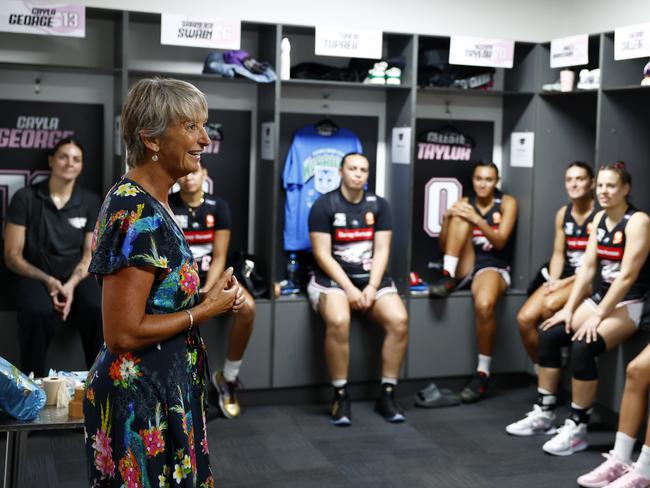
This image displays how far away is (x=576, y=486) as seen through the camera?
379 cm

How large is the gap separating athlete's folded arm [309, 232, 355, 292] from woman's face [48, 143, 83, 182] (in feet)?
4.14

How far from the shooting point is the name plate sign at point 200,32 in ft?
15.1

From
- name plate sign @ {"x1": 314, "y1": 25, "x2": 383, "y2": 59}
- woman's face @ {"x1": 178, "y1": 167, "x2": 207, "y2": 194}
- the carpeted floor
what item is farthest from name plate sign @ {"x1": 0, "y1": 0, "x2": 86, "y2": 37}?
the carpeted floor

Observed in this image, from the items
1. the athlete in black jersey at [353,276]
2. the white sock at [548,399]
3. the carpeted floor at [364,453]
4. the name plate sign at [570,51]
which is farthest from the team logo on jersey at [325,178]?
the white sock at [548,399]

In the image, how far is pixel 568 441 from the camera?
4211 millimetres

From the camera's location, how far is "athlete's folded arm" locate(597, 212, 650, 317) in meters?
4.14

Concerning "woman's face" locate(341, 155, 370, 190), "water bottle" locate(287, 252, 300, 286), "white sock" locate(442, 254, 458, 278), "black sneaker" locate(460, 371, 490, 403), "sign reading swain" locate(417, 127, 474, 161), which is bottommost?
"black sneaker" locate(460, 371, 490, 403)

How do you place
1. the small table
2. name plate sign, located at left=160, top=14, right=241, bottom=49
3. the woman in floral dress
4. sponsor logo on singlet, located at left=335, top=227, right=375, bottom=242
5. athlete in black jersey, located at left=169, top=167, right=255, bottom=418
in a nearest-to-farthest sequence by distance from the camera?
the woman in floral dress → the small table → name plate sign, located at left=160, top=14, right=241, bottom=49 → athlete in black jersey, located at left=169, top=167, right=255, bottom=418 → sponsor logo on singlet, located at left=335, top=227, right=375, bottom=242

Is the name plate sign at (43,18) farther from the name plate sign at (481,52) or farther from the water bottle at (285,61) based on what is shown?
the name plate sign at (481,52)

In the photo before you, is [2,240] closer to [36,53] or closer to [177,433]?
[36,53]

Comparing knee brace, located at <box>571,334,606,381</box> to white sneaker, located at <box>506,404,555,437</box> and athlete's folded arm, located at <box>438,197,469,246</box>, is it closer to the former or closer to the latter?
white sneaker, located at <box>506,404,555,437</box>

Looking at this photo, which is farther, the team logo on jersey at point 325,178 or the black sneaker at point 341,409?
the team logo on jersey at point 325,178

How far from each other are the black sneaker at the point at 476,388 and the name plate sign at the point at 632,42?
187 cm

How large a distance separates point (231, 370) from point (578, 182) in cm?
207
